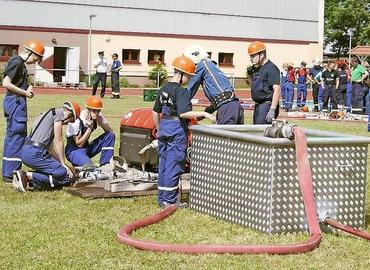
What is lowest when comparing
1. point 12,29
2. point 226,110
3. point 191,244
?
point 191,244

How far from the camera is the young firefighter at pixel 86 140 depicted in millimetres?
10578

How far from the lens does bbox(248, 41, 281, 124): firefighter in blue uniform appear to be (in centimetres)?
988

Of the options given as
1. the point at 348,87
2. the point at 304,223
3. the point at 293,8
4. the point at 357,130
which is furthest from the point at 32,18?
the point at 304,223

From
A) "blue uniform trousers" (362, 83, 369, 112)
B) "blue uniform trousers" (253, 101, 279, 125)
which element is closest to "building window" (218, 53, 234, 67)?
"blue uniform trousers" (362, 83, 369, 112)

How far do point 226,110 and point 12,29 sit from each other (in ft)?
110

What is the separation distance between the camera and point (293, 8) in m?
51.4

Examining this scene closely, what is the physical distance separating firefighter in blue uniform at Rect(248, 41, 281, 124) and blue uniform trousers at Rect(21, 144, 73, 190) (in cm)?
245

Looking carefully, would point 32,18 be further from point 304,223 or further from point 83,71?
point 304,223

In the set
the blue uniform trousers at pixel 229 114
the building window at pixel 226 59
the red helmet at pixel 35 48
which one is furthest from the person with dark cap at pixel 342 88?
the building window at pixel 226 59

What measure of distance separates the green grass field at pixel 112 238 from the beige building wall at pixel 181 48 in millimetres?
35337

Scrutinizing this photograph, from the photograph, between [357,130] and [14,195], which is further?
[357,130]

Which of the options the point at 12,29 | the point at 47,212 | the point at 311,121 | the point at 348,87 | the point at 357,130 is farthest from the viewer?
the point at 12,29

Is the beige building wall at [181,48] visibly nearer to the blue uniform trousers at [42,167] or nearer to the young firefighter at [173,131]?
the blue uniform trousers at [42,167]

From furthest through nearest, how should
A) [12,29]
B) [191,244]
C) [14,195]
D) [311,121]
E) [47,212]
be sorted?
[12,29] < [311,121] < [14,195] < [47,212] < [191,244]
